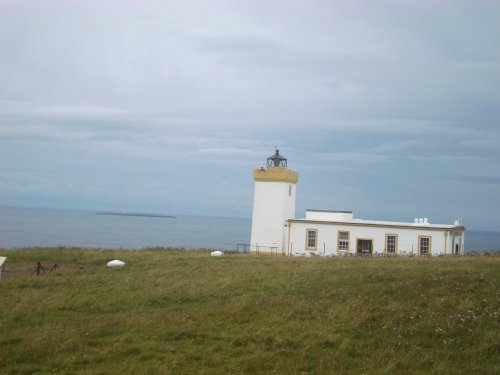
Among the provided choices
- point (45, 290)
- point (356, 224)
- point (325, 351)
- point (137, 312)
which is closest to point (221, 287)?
point (137, 312)

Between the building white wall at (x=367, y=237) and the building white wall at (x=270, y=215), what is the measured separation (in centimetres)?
87

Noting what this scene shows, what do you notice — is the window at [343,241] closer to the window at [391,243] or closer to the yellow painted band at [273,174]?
the window at [391,243]

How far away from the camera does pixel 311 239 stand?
3709cm

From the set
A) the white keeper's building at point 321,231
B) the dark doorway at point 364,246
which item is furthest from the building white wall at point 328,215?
the dark doorway at point 364,246

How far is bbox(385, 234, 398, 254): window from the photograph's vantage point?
3506 centimetres

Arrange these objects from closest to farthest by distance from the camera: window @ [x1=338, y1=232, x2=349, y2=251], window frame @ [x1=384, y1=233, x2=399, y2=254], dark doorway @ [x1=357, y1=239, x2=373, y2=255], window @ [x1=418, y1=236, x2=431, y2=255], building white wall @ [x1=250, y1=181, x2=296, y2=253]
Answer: window @ [x1=418, y1=236, x2=431, y2=255] < window frame @ [x1=384, y1=233, x2=399, y2=254] < dark doorway @ [x1=357, y1=239, x2=373, y2=255] < window @ [x1=338, y1=232, x2=349, y2=251] < building white wall @ [x1=250, y1=181, x2=296, y2=253]

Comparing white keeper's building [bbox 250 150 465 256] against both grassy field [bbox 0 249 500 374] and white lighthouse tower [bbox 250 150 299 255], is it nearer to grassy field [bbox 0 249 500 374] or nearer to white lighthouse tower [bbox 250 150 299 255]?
white lighthouse tower [bbox 250 150 299 255]

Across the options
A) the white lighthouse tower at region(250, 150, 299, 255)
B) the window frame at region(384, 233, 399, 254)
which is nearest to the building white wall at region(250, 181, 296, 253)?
the white lighthouse tower at region(250, 150, 299, 255)

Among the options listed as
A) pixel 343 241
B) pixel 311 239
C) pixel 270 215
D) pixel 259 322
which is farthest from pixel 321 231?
pixel 259 322

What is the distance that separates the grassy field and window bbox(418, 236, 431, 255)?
13627 millimetres

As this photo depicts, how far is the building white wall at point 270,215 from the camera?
37.9 metres

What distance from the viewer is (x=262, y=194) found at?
38.5 m

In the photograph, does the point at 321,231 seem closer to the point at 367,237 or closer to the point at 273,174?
the point at 367,237

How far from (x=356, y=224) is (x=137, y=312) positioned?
76.2ft
